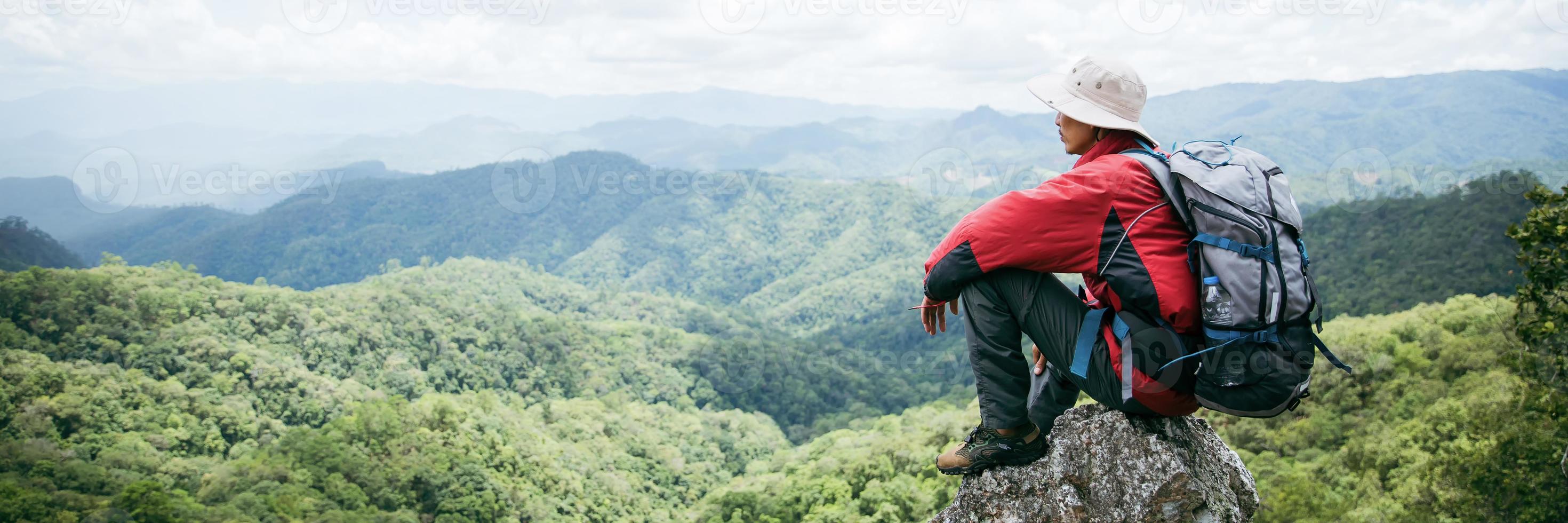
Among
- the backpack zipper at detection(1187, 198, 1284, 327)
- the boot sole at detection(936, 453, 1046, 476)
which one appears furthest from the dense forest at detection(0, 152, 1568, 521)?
the backpack zipper at detection(1187, 198, 1284, 327)

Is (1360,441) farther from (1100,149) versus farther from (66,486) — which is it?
(66,486)

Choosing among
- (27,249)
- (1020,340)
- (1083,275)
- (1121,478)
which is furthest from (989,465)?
(27,249)

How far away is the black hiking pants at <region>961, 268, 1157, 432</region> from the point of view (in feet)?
12.3

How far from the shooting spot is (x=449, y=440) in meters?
43.5

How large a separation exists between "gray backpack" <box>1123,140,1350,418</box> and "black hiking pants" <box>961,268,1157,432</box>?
1.50 feet

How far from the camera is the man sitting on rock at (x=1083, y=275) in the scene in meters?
3.34

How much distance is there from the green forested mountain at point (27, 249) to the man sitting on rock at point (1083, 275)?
8830 centimetres

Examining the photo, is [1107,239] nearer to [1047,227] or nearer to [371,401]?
[1047,227]

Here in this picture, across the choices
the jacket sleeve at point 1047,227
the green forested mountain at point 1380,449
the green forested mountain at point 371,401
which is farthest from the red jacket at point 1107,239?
the green forested mountain at point 371,401

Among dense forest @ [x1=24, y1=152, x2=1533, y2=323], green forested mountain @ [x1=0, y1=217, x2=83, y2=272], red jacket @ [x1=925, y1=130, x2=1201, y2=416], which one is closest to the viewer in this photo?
red jacket @ [x1=925, y1=130, x2=1201, y2=416]

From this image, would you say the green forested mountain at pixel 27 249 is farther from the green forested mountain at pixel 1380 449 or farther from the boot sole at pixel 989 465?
Answer: the boot sole at pixel 989 465

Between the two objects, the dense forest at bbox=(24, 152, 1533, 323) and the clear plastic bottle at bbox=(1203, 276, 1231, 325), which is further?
the dense forest at bbox=(24, 152, 1533, 323)

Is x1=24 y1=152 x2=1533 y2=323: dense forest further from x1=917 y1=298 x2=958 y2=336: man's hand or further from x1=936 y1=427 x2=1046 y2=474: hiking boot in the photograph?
x1=917 y1=298 x2=958 y2=336: man's hand

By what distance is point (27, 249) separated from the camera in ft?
253
